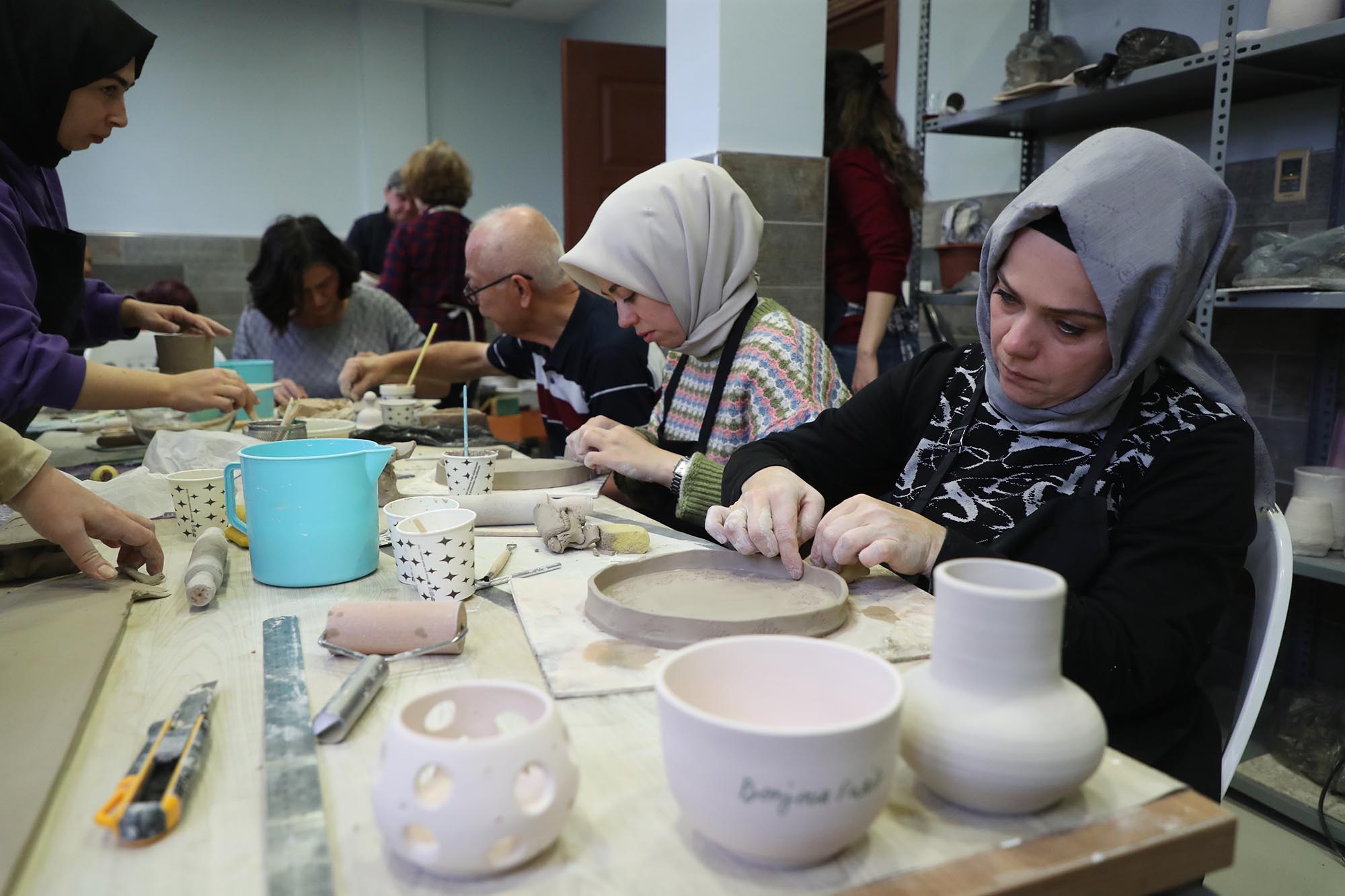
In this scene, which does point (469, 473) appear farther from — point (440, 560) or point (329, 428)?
point (329, 428)

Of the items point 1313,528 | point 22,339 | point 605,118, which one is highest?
point 605,118

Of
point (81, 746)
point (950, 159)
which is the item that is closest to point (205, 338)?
point (81, 746)

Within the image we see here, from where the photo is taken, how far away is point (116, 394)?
1851mm

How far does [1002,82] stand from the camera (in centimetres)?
368

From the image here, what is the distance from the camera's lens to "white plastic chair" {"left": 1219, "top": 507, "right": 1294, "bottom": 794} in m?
1.10

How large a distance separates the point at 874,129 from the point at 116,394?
2.60 metres

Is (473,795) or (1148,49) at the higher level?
(1148,49)

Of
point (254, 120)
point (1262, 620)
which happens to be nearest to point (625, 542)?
point (1262, 620)

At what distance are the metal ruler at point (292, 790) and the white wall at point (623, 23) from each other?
5.96 m

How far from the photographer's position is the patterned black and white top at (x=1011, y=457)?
119 centimetres

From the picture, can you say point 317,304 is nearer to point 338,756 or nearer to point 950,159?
point 950,159

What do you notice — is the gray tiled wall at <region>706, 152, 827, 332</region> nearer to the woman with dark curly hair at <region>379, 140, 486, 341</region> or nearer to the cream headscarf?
the cream headscarf

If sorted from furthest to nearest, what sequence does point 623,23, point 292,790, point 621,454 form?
point 623,23
point 621,454
point 292,790

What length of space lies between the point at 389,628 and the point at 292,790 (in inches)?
9.9
